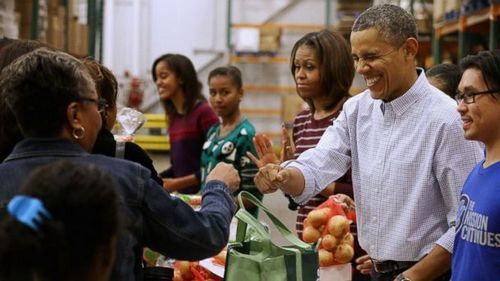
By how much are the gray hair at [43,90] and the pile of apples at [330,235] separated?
1264mm

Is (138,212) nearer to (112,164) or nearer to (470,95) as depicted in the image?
(112,164)

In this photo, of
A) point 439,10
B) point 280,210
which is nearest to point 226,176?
point 280,210

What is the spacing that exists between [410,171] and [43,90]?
1.11m

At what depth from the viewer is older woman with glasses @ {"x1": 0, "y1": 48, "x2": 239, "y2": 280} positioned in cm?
163

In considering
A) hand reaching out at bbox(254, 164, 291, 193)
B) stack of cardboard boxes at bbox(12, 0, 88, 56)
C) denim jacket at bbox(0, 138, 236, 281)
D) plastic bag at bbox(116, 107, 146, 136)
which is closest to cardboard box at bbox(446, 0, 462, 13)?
stack of cardboard boxes at bbox(12, 0, 88, 56)

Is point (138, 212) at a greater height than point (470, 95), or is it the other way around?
point (470, 95)

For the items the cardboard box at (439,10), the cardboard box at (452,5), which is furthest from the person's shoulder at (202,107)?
the cardboard box at (439,10)

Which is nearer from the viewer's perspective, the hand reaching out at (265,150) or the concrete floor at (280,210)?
the hand reaching out at (265,150)

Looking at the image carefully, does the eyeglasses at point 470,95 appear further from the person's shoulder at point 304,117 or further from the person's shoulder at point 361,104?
the person's shoulder at point 304,117

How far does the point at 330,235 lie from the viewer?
271 cm

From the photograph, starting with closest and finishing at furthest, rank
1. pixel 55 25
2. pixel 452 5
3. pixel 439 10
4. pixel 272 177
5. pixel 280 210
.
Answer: pixel 272 177 → pixel 55 25 → pixel 452 5 → pixel 280 210 → pixel 439 10

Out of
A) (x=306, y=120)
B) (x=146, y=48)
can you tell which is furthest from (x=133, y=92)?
(x=306, y=120)

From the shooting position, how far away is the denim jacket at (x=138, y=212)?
5.48 feet

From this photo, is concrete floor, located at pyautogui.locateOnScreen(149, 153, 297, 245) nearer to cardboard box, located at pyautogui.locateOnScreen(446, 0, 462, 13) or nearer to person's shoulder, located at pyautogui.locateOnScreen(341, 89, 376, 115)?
cardboard box, located at pyautogui.locateOnScreen(446, 0, 462, 13)
